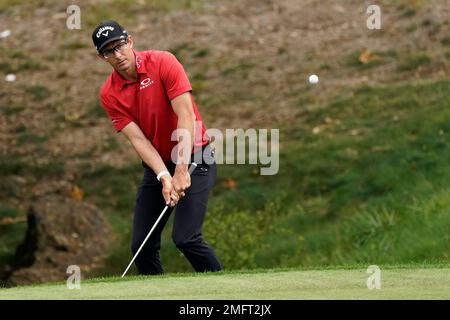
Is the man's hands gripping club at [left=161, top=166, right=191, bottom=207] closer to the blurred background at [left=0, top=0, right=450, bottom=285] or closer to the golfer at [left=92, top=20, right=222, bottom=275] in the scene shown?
the golfer at [left=92, top=20, right=222, bottom=275]

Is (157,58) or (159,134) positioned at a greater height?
(157,58)

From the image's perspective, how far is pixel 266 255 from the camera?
46.6ft

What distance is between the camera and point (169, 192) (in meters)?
7.33

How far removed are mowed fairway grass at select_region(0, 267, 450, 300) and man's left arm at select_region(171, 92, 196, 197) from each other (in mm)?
552

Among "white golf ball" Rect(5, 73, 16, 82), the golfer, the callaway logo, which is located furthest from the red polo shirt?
"white golf ball" Rect(5, 73, 16, 82)

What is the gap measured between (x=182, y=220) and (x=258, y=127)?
9339mm

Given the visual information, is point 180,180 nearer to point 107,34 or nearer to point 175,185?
point 175,185

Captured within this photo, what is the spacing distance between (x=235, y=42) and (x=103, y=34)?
12148mm

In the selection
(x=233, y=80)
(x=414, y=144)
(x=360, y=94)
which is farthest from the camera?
(x=233, y=80)

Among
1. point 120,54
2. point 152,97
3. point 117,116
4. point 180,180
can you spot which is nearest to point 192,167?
point 180,180

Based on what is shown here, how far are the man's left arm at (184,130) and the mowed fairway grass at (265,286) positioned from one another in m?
0.55

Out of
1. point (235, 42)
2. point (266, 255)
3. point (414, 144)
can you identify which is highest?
point (235, 42)
